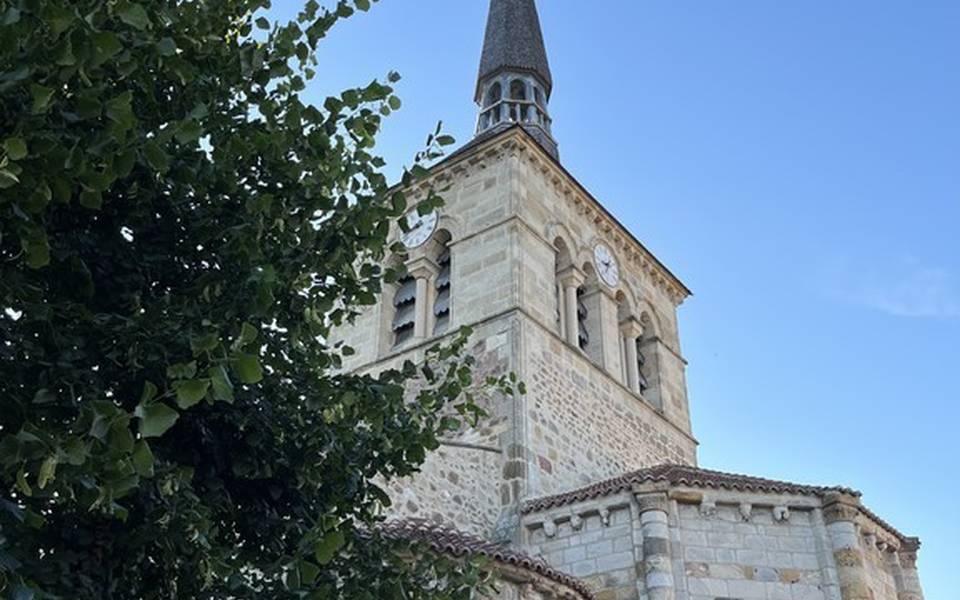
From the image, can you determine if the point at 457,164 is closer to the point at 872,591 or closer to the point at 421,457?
the point at 872,591

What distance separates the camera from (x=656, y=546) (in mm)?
9883

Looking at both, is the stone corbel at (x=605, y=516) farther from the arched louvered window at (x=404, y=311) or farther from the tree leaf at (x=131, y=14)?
the tree leaf at (x=131, y=14)

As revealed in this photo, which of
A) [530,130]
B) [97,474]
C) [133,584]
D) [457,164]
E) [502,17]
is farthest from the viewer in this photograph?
[502,17]

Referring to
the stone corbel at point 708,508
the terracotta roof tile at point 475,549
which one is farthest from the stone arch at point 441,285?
the terracotta roof tile at point 475,549

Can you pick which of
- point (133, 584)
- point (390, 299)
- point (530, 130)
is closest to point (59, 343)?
point (133, 584)

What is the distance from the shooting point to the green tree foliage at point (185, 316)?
292 centimetres

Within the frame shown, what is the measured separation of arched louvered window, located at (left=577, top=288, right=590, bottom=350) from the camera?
15.8 meters

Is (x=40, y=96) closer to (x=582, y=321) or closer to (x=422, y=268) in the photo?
(x=422, y=268)

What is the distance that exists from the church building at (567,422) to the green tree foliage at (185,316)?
431cm

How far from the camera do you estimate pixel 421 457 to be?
4723 millimetres

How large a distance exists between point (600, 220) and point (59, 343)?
46.0ft

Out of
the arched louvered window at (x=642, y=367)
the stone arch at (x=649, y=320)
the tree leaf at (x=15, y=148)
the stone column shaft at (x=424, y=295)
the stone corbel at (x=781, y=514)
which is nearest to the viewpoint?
the tree leaf at (x=15, y=148)

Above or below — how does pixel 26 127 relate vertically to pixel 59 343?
above

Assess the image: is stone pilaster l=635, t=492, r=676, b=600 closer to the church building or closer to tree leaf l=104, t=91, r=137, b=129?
the church building
